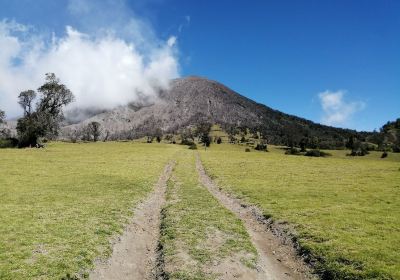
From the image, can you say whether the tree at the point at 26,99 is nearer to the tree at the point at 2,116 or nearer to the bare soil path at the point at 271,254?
the tree at the point at 2,116

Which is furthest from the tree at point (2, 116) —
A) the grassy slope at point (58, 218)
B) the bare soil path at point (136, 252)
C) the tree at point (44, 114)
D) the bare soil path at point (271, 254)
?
the bare soil path at point (271, 254)

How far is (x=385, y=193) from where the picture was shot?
4050 cm

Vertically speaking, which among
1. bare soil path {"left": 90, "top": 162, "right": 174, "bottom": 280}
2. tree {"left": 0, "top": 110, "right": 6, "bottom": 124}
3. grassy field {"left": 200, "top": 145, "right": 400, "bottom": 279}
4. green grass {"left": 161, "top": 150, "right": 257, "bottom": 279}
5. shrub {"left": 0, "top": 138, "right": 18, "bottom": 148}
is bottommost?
bare soil path {"left": 90, "top": 162, "right": 174, "bottom": 280}

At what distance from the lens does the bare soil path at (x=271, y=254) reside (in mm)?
18016

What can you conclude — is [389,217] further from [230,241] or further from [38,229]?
[38,229]

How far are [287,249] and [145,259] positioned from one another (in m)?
8.53

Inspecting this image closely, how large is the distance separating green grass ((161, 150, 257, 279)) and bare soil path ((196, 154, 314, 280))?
2.26 feet

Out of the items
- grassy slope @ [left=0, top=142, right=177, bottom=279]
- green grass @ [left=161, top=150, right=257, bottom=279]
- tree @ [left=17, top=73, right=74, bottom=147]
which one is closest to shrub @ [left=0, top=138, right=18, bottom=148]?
tree @ [left=17, top=73, right=74, bottom=147]

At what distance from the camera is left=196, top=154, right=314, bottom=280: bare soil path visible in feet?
59.1

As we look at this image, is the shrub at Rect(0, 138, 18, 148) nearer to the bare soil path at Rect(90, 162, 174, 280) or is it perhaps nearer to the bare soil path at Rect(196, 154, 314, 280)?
the bare soil path at Rect(90, 162, 174, 280)

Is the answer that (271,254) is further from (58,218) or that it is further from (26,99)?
(26,99)

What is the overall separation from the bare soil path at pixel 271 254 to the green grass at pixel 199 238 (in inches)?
27.1

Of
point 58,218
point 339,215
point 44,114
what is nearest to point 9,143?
point 44,114

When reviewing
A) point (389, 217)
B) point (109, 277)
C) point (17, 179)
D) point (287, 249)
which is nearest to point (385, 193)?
point (389, 217)
